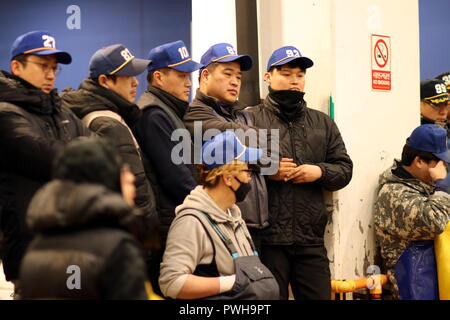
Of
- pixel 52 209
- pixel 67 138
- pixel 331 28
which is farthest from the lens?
pixel 331 28

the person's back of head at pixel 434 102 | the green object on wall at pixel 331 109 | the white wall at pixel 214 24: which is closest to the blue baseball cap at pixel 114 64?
the white wall at pixel 214 24

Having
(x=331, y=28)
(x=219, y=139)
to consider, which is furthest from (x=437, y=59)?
(x=219, y=139)

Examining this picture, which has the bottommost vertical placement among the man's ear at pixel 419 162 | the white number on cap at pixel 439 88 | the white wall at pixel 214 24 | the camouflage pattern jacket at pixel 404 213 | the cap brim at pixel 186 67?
the camouflage pattern jacket at pixel 404 213

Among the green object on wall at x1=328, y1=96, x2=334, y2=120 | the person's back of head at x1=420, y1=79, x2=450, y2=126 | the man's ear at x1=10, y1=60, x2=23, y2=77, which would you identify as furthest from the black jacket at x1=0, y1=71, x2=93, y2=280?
the person's back of head at x1=420, y1=79, x2=450, y2=126

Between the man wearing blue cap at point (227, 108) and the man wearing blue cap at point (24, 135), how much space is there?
94cm

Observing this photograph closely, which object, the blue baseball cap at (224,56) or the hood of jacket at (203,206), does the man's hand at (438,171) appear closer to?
the blue baseball cap at (224,56)

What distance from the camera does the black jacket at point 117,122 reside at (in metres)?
3.27

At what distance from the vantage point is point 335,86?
15.3 feet

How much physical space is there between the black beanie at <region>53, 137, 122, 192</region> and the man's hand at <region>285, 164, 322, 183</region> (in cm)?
225

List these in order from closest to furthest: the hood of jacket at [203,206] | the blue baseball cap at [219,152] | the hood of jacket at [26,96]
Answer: the hood of jacket at [26,96] → the hood of jacket at [203,206] → the blue baseball cap at [219,152]

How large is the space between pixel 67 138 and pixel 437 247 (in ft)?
8.35

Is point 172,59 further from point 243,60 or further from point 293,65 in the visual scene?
point 293,65

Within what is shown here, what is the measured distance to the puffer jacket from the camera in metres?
3.00

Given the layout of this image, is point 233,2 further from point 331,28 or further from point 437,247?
point 437,247
